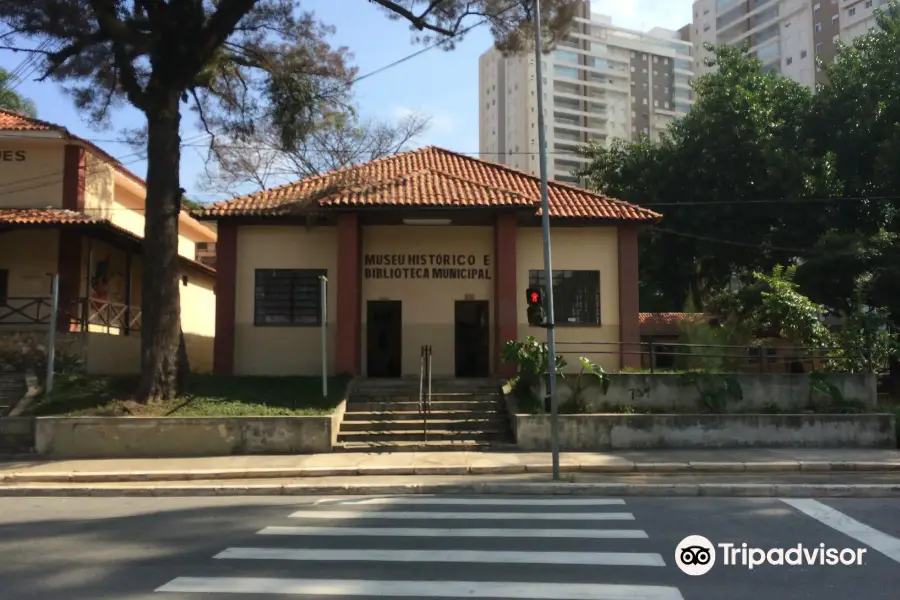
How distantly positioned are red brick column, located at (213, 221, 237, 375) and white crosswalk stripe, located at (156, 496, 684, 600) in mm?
10197

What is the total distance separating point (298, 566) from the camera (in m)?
5.97

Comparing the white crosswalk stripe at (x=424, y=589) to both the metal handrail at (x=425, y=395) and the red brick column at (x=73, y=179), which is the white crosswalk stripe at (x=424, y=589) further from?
the red brick column at (x=73, y=179)

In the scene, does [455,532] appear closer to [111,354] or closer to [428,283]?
[428,283]

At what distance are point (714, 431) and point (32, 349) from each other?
16148mm

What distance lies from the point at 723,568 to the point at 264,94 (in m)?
16.0

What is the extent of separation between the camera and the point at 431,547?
666 cm

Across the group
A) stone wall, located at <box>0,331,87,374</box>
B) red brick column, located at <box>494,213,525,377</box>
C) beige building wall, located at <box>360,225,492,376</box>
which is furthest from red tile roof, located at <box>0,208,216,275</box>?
red brick column, located at <box>494,213,525,377</box>

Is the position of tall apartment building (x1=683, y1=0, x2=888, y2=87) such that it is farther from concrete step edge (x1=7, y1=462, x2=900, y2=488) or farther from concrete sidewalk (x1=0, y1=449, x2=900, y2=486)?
concrete step edge (x1=7, y1=462, x2=900, y2=488)

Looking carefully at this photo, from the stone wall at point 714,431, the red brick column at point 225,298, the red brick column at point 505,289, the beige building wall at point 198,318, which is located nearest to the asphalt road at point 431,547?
the stone wall at point 714,431

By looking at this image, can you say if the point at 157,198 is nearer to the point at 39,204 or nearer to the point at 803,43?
the point at 39,204

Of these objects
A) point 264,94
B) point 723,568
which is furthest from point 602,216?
point 723,568

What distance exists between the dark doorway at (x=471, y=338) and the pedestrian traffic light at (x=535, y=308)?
7668mm

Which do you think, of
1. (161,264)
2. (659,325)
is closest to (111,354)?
(161,264)

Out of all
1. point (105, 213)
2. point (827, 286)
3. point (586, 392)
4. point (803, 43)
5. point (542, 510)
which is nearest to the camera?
point (542, 510)
